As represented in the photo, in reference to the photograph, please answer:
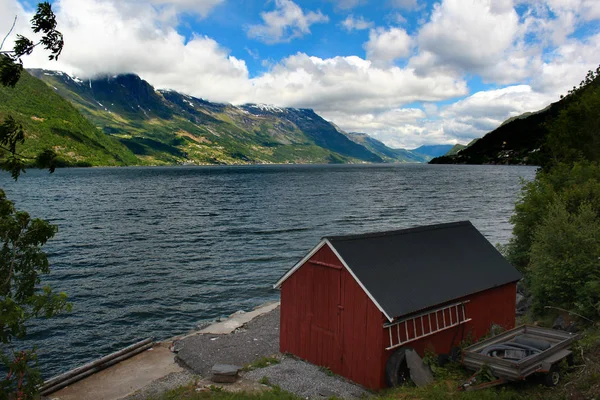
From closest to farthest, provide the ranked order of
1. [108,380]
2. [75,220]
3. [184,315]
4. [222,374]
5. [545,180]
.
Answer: [222,374]
[108,380]
[184,315]
[545,180]
[75,220]

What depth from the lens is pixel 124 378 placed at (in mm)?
22812

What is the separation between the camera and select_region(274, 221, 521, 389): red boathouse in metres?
18.8

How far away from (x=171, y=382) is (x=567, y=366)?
18169mm

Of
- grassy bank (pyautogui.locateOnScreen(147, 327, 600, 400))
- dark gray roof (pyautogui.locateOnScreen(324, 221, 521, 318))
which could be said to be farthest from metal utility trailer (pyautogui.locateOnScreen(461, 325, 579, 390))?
dark gray roof (pyautogui.locateOnScreen(324, 221, 521, 318))

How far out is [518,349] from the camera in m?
17.5

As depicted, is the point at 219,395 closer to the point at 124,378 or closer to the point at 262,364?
the point at 262,364

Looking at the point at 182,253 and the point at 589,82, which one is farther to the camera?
the point at 589,82

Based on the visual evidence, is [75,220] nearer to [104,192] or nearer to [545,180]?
[104,192]

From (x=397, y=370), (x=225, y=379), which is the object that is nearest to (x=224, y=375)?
(x=225, y=379)

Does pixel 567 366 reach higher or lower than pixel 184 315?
higher

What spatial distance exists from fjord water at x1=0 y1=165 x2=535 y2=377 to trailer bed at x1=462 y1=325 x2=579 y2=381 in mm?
21230

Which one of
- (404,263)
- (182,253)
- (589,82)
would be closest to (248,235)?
(182,253)

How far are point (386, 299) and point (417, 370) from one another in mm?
3486

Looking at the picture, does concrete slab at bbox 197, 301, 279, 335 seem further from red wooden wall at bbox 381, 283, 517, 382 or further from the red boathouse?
red wooden wall at bbox 381, 283, 517, 382
